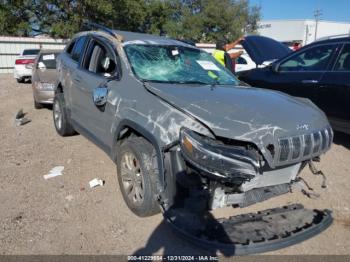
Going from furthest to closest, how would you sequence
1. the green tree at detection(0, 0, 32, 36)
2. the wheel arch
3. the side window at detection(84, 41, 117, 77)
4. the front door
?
the green tree at detection(0, 0, 32, 36), the side window at detection(84, 41, 117, 77), the front door, the wheel arch

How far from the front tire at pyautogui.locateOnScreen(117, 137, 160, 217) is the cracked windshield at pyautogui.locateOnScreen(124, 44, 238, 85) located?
784 millimetres

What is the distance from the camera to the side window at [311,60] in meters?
6.27

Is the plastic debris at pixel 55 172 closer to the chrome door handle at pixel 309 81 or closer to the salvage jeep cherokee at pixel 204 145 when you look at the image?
the salvage jeep cherokee at pixel 204 145

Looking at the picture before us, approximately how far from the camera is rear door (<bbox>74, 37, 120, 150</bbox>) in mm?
4418

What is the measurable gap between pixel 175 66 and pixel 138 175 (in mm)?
1509

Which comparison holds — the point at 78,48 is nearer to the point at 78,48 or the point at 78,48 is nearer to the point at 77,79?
the point at 78,48

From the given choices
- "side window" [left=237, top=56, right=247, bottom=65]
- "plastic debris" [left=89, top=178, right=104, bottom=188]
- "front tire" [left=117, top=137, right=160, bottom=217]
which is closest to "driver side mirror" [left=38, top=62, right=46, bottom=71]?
"plastic debris" [left=89, top=178, right=104, bottom=188]

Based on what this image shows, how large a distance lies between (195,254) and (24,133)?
5005 mm

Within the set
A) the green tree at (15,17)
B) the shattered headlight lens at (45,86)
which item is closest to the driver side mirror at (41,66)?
the shattered headlight lens at (45,86)

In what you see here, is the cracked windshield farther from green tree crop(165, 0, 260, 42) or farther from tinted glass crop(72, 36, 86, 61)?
green tree crop(165, 0, 260, 42)

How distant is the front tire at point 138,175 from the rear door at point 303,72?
367 cm

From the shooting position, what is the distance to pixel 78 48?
5910 mm

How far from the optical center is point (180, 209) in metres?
3.45

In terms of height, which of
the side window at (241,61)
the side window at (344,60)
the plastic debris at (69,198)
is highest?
the side window at (344,60)
